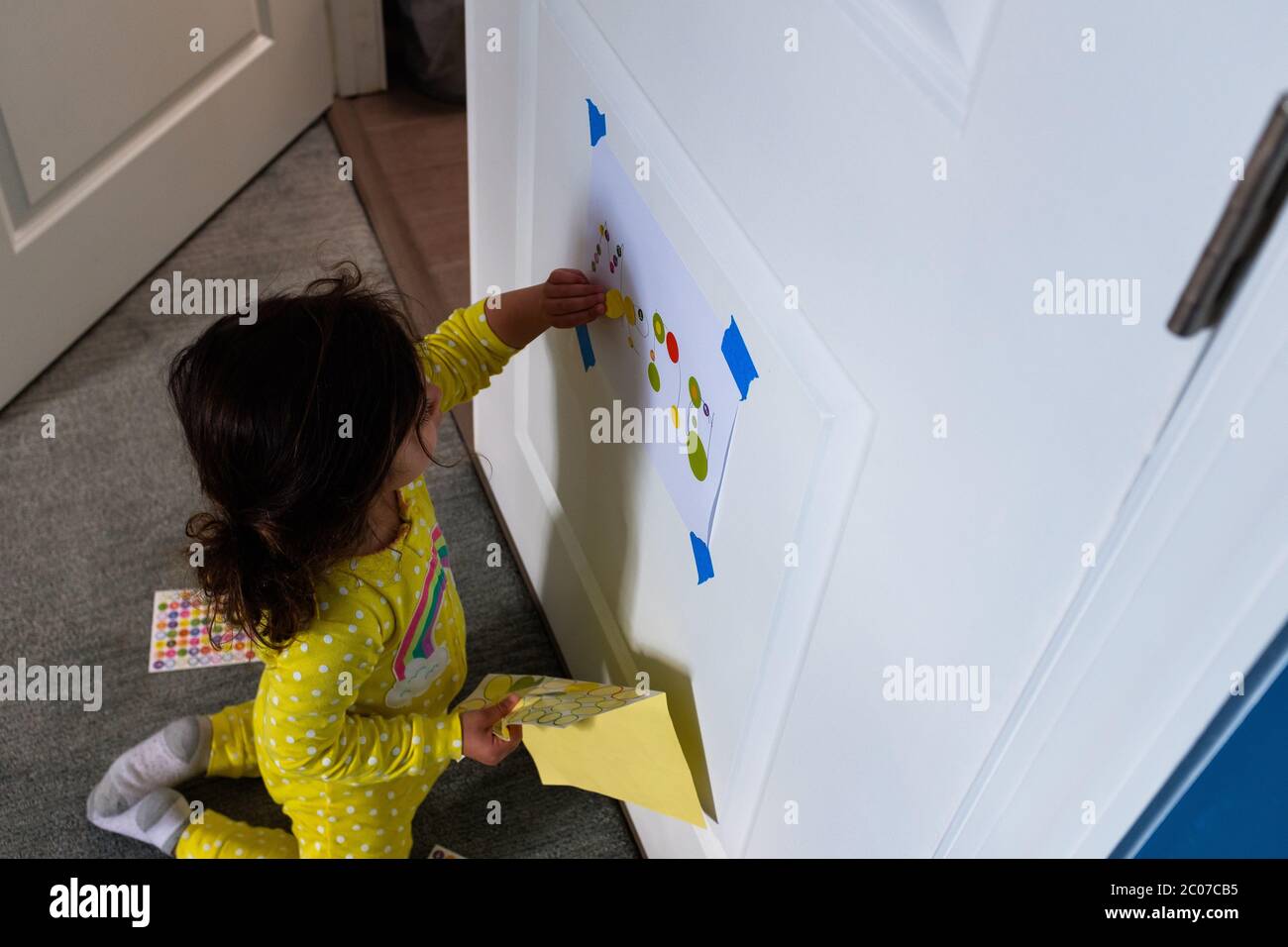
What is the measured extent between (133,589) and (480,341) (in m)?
0.69

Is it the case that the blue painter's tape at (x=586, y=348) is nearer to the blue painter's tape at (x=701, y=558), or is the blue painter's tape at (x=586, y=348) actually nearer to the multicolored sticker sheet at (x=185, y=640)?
the blue painter's tape at (x=701, y=558)

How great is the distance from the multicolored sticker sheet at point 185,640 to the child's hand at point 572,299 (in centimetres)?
67

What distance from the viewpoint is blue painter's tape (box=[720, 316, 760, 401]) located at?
720 millimetres

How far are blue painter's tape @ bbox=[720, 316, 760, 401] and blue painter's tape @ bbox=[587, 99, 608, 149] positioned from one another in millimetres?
220

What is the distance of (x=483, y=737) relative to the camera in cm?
104

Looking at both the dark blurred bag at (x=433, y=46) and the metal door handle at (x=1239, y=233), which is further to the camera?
the dark blurred bag at (x=433, y=46)

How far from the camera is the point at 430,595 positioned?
107 centimetres

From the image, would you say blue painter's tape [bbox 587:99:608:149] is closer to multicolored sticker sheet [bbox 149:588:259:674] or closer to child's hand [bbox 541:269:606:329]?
child's hand [bbox 541:269:606:329]

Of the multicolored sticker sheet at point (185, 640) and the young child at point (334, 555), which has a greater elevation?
the young child at point (334, 555)

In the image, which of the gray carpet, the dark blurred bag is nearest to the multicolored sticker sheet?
the gray carpet

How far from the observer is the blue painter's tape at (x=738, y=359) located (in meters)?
0.72

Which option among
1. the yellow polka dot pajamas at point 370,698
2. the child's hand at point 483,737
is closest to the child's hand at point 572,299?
the yellow polka dot pajamas at point 370,698

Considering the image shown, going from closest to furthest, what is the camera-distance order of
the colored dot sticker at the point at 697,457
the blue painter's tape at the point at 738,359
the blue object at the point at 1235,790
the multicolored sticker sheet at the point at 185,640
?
1. the blue object at the point at 1235,790
2. the blue painter's tape at the point at 738,359
3. the colored dot sticker at the point at 697,457
4. the multicolored sticker sheet at the point at 185,640
